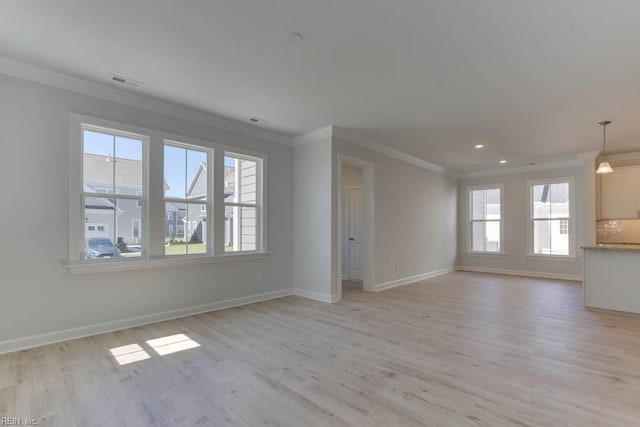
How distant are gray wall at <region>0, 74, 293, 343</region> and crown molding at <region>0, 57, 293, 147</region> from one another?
65 mm

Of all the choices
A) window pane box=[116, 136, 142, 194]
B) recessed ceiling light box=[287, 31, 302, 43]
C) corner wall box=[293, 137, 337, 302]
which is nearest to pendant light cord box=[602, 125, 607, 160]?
corner wall box=[293, 137, 337, 302]

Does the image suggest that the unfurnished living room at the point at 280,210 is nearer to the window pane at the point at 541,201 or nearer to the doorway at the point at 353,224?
the doorway at the point at 353,224

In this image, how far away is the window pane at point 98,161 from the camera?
3572 mm

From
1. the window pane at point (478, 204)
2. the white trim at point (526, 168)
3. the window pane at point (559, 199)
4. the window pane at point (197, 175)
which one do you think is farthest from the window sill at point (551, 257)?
the window pane at point (197, 175)

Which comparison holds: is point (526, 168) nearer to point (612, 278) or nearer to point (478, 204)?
point (478, 204)

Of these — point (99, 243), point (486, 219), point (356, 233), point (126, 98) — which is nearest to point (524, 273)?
point (486, 219)

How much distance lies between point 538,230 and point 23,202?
9.42 metres

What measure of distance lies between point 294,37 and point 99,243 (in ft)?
10.2

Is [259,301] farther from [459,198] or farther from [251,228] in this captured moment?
[459,198]

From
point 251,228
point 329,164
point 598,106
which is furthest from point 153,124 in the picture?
point 598,106

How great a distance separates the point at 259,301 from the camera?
16.5 ft

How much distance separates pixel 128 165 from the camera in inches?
153

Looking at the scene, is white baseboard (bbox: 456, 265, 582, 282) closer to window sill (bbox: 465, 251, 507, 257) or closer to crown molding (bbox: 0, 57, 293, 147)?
window sill (bbox: 465, 251, 507, 257)

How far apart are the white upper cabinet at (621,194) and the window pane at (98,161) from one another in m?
8.98
